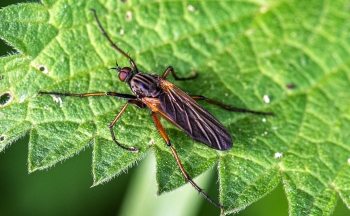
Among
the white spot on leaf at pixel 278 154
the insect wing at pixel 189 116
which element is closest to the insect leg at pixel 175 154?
the insect wing at pixel 189 116

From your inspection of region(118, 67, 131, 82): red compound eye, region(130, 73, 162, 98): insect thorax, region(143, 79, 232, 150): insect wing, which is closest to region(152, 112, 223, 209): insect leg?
region(143, 79, 232, 150): insect wing

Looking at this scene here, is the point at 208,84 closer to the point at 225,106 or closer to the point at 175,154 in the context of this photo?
the point at 225,106

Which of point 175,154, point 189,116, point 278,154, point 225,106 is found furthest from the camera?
point 225,106

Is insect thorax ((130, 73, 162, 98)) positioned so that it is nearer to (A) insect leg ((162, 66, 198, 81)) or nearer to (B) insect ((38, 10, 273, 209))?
(B) insect ((38, 10, 273, 209))

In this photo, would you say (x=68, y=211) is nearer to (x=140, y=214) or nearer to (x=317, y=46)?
(x=140, y=214)

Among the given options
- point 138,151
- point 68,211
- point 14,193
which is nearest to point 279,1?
point 138,151

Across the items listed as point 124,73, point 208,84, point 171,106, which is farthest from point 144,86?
point 208,84
